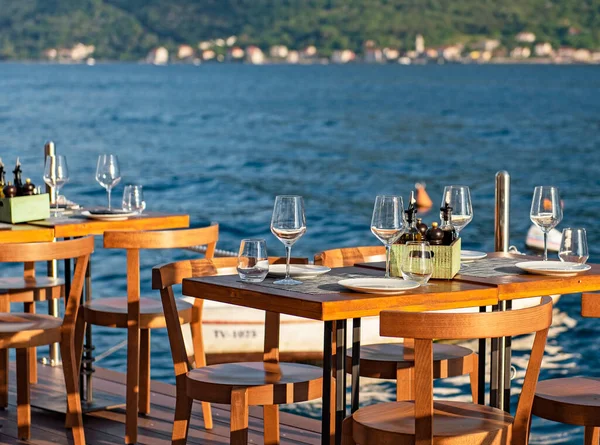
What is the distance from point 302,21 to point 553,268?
103 metres

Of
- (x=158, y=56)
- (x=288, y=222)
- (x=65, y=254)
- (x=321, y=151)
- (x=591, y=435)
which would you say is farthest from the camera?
(x=158, y=56)

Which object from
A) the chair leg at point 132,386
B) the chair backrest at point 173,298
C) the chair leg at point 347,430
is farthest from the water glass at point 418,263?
the chair leg at point 132,386

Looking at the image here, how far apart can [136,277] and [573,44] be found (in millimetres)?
103796

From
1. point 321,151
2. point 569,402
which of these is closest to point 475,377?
point 569,402

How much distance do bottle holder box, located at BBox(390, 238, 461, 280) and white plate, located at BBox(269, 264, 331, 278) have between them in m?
0.26

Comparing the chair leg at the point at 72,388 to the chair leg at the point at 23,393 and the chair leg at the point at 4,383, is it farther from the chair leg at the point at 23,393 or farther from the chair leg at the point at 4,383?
the chair leg at the point at 4,383

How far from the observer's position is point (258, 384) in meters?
3.47

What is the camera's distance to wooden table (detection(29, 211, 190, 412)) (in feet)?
15.1

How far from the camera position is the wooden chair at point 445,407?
2.74 meters

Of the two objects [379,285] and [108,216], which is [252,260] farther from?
[108,216]

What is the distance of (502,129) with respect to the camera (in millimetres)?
47469

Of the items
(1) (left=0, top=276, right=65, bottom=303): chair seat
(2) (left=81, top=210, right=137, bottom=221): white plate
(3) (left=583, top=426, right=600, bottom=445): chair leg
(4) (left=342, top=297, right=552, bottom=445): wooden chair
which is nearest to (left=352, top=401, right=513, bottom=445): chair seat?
(4) (left=342, top=297, right=552, bottom=445): wooden chair

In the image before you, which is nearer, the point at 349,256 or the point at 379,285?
the point at 379,285

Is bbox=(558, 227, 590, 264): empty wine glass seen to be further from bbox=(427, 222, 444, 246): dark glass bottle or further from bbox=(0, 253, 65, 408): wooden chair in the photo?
bbox=(0, 253, 65, 408): wooden chair
